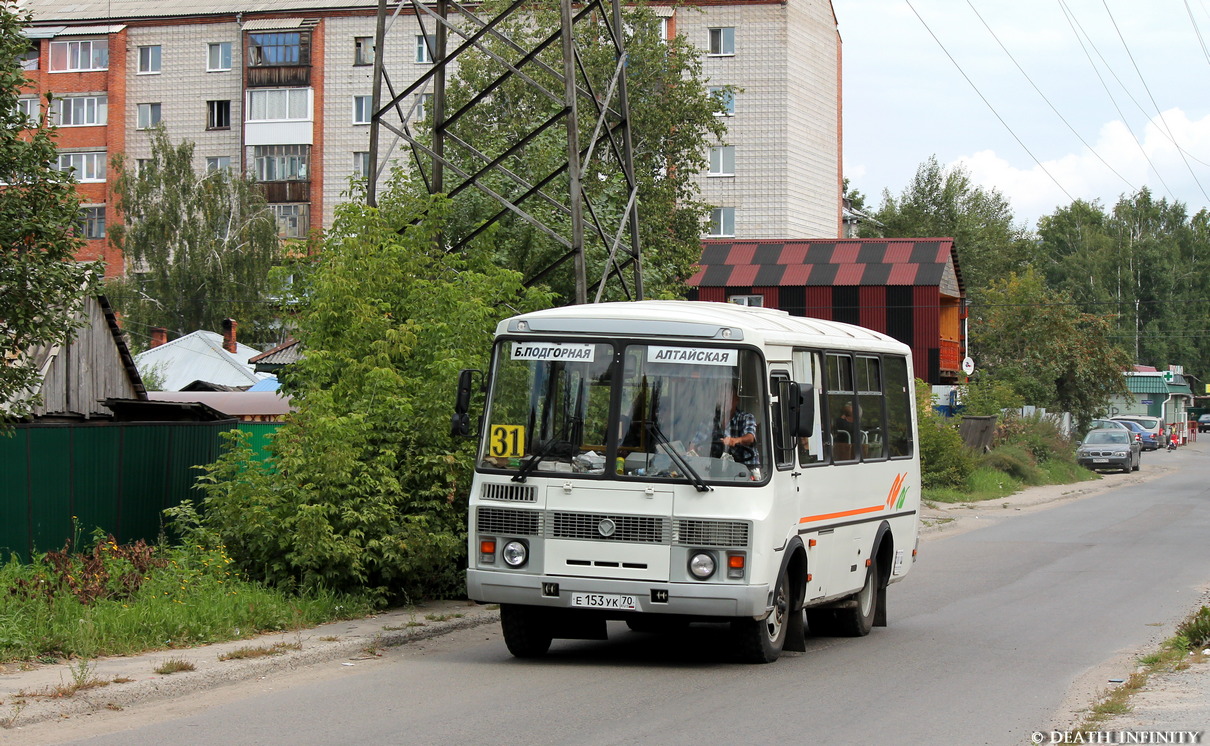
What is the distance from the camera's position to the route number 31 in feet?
35.6

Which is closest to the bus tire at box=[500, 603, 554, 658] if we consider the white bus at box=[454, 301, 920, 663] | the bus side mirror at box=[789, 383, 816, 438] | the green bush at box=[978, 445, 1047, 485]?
the white bus at box=[454, 301, 920, 663]

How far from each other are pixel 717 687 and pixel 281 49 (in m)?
59.3

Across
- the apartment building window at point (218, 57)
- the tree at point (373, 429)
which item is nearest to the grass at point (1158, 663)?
the tree at point (373, 429)

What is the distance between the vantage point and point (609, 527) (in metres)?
10.4

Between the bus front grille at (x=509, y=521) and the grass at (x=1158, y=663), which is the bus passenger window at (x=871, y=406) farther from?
the bus front grille at (x=509, y=521)

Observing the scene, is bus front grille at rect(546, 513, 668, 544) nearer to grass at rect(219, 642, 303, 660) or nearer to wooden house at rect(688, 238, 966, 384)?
grass at rect(219, 642, 303, 660)

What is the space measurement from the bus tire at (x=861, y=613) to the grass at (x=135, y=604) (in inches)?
173

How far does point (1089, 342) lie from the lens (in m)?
55.4

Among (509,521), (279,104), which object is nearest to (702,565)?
(509,521)

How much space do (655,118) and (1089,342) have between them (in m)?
24.3

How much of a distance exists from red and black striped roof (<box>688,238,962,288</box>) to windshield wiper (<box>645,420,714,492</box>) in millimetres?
48302

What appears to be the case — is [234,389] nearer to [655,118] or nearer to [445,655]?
[655,118]

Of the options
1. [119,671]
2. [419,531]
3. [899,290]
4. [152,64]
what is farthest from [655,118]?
[152,64]

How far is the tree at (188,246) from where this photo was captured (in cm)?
5759
